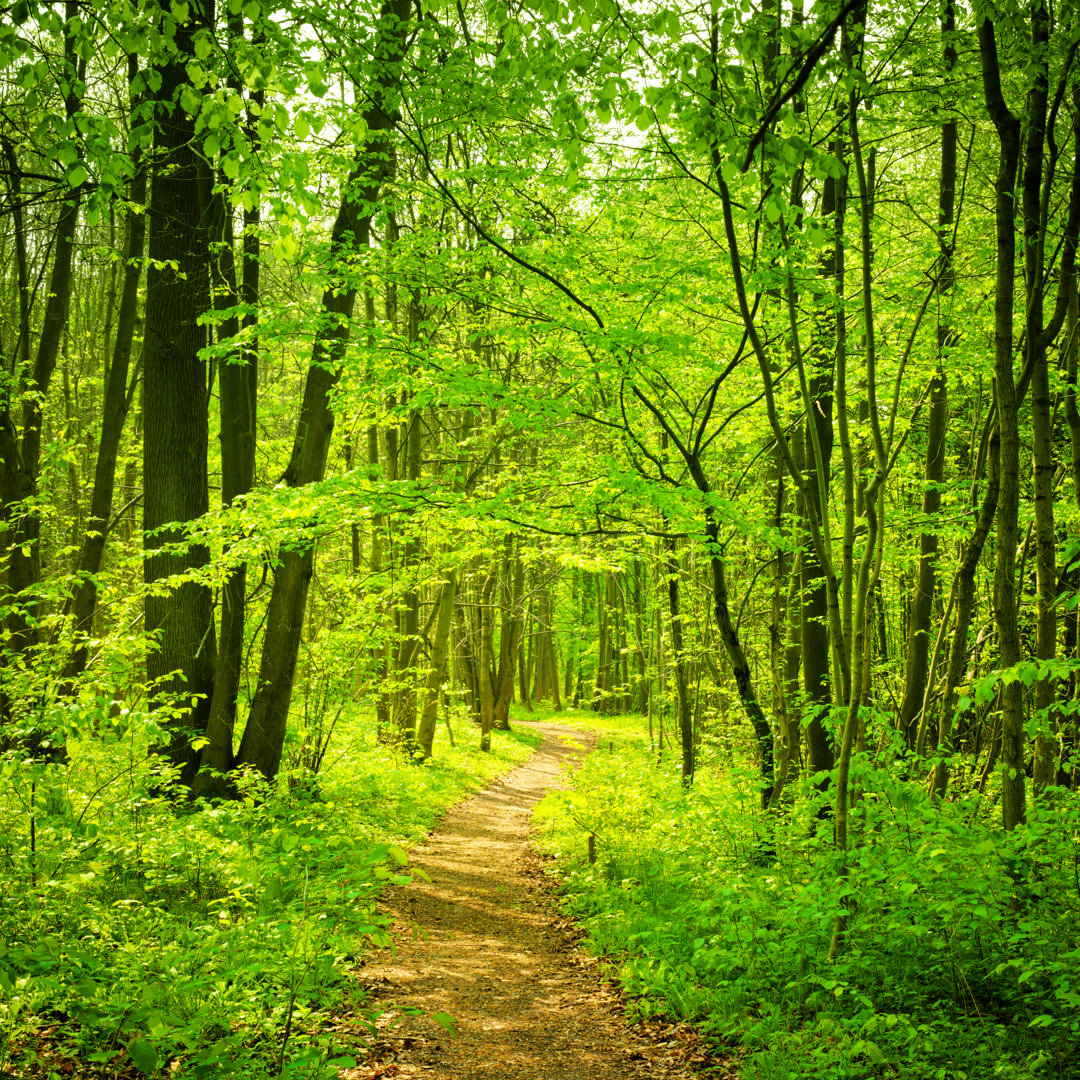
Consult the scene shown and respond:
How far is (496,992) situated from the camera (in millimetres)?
5676

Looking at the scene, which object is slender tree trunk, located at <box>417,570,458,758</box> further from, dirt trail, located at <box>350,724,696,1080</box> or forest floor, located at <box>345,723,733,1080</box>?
forest floor, located at <box>345,723,733,1080</box>

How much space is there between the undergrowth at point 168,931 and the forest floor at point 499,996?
37 cm

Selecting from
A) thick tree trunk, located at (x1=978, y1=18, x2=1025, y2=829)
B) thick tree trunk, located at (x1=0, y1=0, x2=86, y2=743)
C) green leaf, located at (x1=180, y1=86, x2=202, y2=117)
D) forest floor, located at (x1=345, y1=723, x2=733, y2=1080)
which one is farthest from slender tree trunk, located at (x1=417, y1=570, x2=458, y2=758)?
green leaf, located at (x1=180, y1=86, x2=202, y2=117)

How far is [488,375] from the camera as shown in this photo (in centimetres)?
716

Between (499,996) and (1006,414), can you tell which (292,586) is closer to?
(499,996)

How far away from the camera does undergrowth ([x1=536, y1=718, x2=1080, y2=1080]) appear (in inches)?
154

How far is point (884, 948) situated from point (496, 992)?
2716 millimetres

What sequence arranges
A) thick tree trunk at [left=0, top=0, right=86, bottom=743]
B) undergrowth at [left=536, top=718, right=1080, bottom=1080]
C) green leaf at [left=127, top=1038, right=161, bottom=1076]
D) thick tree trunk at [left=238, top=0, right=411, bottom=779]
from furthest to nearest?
thick tree trunk at [left=0, top=0, right=86, bottom=743], thick tree trunk at [left=238, top=0, right=411, bottom=779], undergrowth at [left=536, top=718, right=1080, bottom=1080], green leaf at [left=127, top=1038, right=161, bottom=1076]

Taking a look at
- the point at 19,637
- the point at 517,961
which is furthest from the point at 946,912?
the point at 19,637

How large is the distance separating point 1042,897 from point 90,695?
6108mm

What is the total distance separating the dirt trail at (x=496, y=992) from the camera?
14.8 ft

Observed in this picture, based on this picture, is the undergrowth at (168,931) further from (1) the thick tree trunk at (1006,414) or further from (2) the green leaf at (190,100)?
(1) the thick tree trunk at (1006,414)

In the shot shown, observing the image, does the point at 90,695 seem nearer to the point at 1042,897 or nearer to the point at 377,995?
the point at 377,995

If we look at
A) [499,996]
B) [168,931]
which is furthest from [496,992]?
[168,931]
